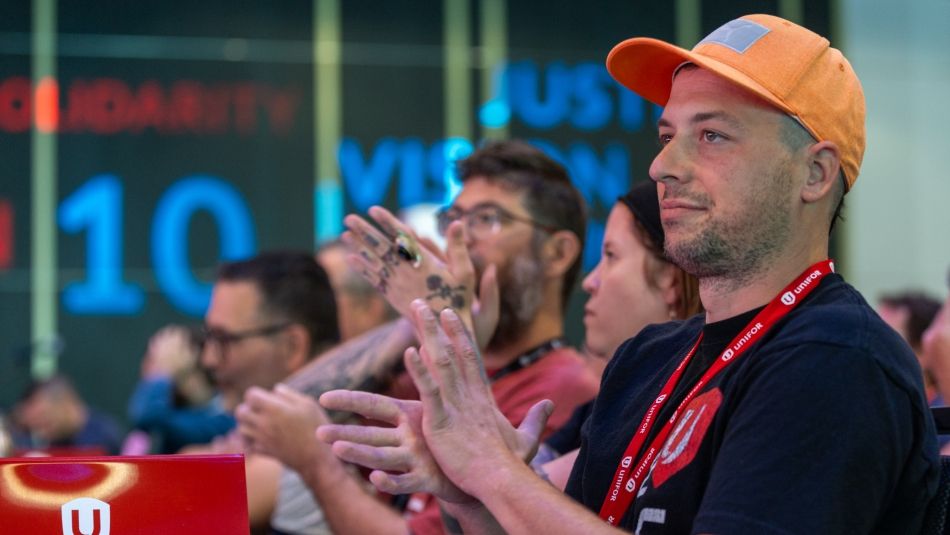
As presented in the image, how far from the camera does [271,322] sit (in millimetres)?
3830

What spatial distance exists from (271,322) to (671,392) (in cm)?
220

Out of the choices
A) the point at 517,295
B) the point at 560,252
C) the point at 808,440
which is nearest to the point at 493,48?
the point at 560,252

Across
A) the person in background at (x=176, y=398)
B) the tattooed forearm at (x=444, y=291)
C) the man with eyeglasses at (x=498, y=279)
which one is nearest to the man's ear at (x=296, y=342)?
the man with eyeglasses at (x=498, y=279)

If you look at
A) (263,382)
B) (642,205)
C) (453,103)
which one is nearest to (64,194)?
(453,103)

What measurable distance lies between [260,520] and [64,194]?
5.23m

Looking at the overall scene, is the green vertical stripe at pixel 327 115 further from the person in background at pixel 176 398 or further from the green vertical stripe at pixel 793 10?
the green vertical stripe at pixel 793 10

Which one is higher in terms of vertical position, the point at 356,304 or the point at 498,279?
the point at 498,279

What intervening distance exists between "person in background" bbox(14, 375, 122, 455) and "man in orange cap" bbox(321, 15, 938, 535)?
5.93 meters

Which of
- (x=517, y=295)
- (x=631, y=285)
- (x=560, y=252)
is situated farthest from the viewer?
(x=560, y=252)

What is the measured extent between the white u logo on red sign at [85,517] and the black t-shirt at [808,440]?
0.68 metres

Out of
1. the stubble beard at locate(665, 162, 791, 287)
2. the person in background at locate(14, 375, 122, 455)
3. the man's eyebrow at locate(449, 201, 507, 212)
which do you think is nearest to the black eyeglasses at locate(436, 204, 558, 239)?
the man's eyebrow at locate(449, 201, 507, 212)

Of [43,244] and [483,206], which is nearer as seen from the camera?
[483,206]

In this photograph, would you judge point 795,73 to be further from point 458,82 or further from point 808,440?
point 458,82

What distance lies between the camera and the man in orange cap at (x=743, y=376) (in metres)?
1.46
